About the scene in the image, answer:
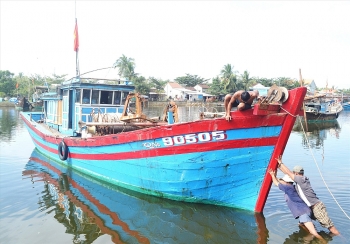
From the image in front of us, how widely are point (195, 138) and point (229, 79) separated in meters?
54.5

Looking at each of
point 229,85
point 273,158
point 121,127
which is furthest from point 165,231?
point 229,85

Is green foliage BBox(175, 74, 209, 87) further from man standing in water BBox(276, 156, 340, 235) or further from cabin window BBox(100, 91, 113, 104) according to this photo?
man standing in water BBox(276, 156, 340, 235)

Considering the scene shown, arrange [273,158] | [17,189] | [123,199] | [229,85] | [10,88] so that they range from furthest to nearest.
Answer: [10,88] → [229,85] → [17,189] → [123,199] → [273,158]

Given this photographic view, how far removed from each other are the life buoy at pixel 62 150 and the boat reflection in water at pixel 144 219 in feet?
6.45

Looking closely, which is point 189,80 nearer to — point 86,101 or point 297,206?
point 86,101

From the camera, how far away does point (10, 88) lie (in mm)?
63969

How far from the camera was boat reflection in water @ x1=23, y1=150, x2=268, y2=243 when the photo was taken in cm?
595

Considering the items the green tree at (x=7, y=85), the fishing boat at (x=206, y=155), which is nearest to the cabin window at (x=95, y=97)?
the fishing boat at (x=206, y=155)

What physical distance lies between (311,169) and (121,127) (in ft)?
24.8

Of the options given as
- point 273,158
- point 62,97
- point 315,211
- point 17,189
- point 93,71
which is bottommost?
point 17,189

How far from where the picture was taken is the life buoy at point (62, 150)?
10.7m

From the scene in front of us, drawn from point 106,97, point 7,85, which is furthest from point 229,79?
point 106,97

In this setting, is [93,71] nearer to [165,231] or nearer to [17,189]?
[17,189]

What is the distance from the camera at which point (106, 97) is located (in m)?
11.6
